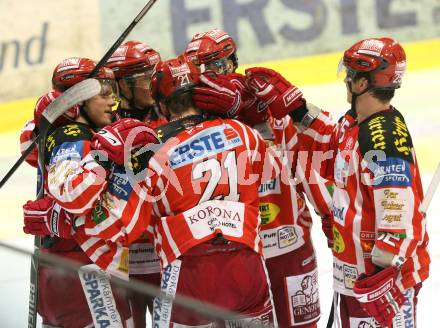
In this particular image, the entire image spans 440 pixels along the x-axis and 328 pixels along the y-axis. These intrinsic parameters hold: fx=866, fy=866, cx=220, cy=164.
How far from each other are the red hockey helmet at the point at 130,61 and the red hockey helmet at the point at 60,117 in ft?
1.58

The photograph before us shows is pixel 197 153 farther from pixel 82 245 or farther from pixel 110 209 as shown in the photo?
pixel 82 245

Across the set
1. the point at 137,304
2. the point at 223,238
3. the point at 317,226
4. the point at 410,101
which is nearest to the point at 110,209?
the point at 223,238

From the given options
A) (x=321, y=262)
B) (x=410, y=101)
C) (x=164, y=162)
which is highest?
(x=164, y=162)

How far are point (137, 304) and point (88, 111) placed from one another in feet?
3.94

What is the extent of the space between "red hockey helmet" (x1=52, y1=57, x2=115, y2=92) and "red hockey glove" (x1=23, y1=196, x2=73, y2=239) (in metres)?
0.44

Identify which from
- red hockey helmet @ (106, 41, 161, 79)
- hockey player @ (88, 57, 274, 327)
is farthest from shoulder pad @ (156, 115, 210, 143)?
red hockey helmet @ (106, 41, 161, 79)

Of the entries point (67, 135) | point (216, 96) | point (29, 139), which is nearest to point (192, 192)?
point (216, 96)

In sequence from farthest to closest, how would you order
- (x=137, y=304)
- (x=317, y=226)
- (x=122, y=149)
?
(x=317, y=226) → (x=122, y=149) → (x=137, y=304)

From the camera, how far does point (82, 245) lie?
10.1 ft

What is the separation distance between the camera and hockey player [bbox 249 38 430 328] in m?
2.80

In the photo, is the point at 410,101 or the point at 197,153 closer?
the point at 197,153

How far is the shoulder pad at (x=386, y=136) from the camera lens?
280 cm

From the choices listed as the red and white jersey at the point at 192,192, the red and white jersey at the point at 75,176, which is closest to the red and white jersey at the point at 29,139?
the red and white jersey at the point at 75,176

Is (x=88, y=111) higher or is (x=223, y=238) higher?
(x=88, y=111)
